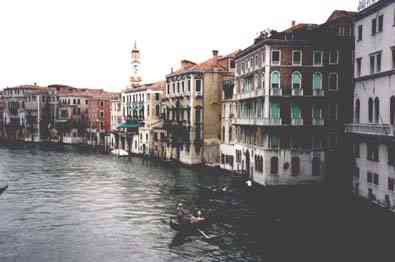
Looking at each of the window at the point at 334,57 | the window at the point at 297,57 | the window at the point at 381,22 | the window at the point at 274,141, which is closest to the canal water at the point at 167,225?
the window at the point at 274,141

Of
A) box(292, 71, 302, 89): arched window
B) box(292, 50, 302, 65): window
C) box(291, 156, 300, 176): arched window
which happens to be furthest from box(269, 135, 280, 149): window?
box(292, 50, 302, 65): window

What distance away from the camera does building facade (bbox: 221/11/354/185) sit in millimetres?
46875

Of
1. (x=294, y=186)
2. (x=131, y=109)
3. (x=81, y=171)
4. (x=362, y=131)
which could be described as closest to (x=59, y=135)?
(x=131, y=109)

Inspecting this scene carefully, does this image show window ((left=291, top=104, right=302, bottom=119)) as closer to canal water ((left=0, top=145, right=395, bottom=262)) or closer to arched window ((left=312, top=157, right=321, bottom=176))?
arched window ((left=312, top=157, right=321, bottom=176))

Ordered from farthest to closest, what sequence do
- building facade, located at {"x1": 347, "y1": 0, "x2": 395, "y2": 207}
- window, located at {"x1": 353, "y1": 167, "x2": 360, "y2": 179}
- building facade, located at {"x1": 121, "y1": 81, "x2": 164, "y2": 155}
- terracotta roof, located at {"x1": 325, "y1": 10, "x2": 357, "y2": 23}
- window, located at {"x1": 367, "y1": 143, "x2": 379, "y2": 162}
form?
building facade, located at {"x1": 121, "y1": 81, "x2": 164, "y2": 155} → terracotta roof, located at {"x1": 325, "y1": 10, "x2": 357, "y2": 23} → window, located at {"x1": 353, "y1": 167, "x2": 360, "y2": 179} → window, located at {"x1": 367, "y1": 143, "x2": 379, "y2": 162} → building facade, located at {"x1": 347, "y1": 0, "x2": 395, "y2": 207}

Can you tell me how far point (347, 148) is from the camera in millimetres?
46750

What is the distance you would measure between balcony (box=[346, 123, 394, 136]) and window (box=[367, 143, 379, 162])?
3.56 feet

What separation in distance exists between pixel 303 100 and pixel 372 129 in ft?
36.9

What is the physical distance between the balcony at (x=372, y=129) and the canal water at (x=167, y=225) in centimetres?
556

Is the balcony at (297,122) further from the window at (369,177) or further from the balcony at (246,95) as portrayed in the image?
the window at (369,177)

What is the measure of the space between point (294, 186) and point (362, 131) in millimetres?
10475

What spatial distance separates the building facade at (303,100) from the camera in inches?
1845

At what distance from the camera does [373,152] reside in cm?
3769

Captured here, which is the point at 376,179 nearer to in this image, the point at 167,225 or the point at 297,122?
the point at 297,122
